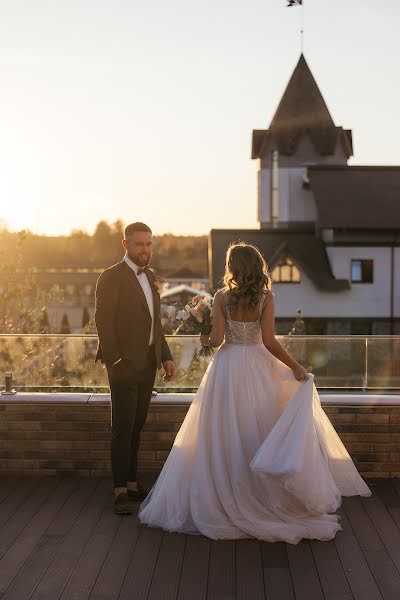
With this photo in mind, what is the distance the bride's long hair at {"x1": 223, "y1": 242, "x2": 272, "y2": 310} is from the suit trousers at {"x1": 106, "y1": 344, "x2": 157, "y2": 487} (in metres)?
0.98

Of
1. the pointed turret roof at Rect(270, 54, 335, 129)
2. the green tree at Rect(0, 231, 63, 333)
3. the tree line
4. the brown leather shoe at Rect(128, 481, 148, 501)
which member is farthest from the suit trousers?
the tree line

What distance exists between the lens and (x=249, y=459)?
5695 mm

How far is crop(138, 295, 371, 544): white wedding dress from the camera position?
5473 millimetres

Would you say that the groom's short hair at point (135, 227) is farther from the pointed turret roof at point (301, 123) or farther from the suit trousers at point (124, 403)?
the pointed turret roof at point (301, 123)

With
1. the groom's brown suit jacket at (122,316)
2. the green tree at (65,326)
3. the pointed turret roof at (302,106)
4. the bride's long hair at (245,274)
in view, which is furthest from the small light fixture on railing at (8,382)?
the pointed turret roof at (302,106)

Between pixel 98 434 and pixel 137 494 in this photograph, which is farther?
pixel 98 434

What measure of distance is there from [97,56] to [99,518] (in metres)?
9.60

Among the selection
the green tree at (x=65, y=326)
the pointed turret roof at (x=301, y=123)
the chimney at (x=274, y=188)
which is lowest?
the green tree at (x=65, y=326)

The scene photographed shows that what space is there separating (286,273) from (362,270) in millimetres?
3292

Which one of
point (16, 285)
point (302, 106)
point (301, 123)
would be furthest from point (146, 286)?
point (302, 106)

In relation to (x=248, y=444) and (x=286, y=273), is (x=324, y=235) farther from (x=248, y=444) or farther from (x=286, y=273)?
(x=248, y=444)

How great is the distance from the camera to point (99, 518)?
591 centimetres

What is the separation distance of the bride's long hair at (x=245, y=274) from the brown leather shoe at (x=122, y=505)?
5.61ft

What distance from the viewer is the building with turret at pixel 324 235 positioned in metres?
35.7
